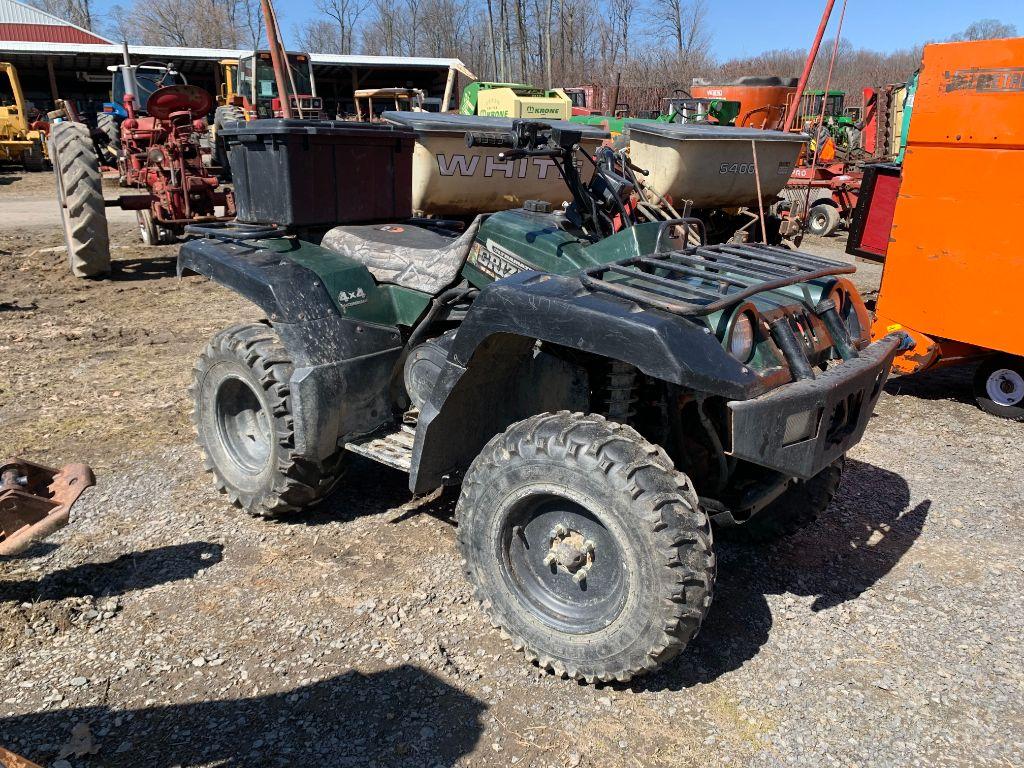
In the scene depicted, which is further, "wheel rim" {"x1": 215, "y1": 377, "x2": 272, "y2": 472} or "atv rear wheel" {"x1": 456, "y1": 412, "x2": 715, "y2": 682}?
"wheel rim" {"x1": 215, "y1": 377, "x2": 272, "y2": 472}

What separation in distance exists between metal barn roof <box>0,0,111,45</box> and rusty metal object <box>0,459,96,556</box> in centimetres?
4163

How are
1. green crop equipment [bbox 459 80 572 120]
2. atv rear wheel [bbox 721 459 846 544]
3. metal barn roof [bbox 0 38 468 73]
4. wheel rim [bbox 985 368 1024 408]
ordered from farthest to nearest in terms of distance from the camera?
metal barn roof [bbox 0 38 468 73]
green crop equipment [bbox 459 80 572 120]
wheel rim [bbox 985 368 1024 408]
atv rear wheel [bbox 721 459 846 544]

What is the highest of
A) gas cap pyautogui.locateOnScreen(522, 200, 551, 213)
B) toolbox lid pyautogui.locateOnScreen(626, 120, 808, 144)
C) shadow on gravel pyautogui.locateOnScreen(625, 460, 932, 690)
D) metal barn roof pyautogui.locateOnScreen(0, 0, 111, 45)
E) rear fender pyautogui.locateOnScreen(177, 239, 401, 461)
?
metal barn roof pyautogui.locateOnScreen(0, 0, 111, 45)

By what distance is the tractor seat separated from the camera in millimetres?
3479

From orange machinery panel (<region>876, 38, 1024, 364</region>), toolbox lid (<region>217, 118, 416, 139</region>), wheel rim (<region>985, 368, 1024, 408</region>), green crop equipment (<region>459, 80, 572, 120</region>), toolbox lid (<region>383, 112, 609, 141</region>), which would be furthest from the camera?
green crop equipment (<region>459, 80, 572, 120</region>)

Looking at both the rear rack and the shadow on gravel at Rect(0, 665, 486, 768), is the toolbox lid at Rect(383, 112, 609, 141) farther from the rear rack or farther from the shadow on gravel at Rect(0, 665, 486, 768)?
the shadow on gravel at Rect(0, 665, 486, 768)

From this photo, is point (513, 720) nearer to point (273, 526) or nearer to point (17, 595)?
point (273, 526)

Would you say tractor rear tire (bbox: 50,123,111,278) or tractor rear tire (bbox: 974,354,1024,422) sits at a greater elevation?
tractor rear tire (bbox: 50,123,111,278)

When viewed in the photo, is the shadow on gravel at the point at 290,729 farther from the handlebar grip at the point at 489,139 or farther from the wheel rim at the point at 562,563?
the handlebar grip at the point at 489,139

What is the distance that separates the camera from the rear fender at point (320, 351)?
339 cm

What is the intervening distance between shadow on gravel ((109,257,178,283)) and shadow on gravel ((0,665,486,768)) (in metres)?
7.65

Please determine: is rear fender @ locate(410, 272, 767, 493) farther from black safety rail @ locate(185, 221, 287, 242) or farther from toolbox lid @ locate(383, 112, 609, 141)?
toolbox lid @ locate(383, 112, 609, 141)

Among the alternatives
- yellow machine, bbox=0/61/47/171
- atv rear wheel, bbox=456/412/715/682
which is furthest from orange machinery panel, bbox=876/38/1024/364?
yellow machine, bbox=0/61/47/171

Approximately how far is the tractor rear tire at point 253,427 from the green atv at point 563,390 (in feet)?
0.04
